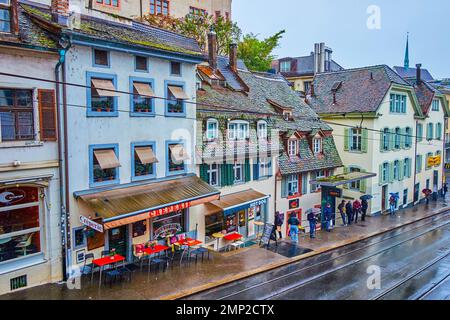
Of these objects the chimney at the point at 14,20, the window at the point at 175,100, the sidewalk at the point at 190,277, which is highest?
the chimney at the point at 14,20

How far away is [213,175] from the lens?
69.8 ft

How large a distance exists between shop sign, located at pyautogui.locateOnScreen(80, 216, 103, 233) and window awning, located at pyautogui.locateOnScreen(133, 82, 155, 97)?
5.28 m

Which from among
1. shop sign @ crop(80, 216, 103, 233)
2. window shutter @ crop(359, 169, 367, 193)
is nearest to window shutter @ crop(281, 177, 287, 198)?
window shutter @ crop(359, 169, 367, 193)

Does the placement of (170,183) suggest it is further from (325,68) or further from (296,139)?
(325,68)

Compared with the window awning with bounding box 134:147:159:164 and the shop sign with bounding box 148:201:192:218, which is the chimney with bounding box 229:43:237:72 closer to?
the window awning with bounding box 134:147:159:164

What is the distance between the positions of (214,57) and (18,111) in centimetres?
1481

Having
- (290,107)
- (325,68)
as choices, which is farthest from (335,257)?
(325,68)

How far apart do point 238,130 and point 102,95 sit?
857 cm

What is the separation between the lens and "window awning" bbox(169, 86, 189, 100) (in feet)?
61.3

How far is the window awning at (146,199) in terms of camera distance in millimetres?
15336

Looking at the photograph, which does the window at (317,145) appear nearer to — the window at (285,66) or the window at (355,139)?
the window at (355,139)

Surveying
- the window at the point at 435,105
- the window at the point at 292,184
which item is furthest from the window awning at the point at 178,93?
the window at the point at 435,105

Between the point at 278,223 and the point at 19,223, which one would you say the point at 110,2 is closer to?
the point at 278,223

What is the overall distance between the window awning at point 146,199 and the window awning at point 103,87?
3679 mm
